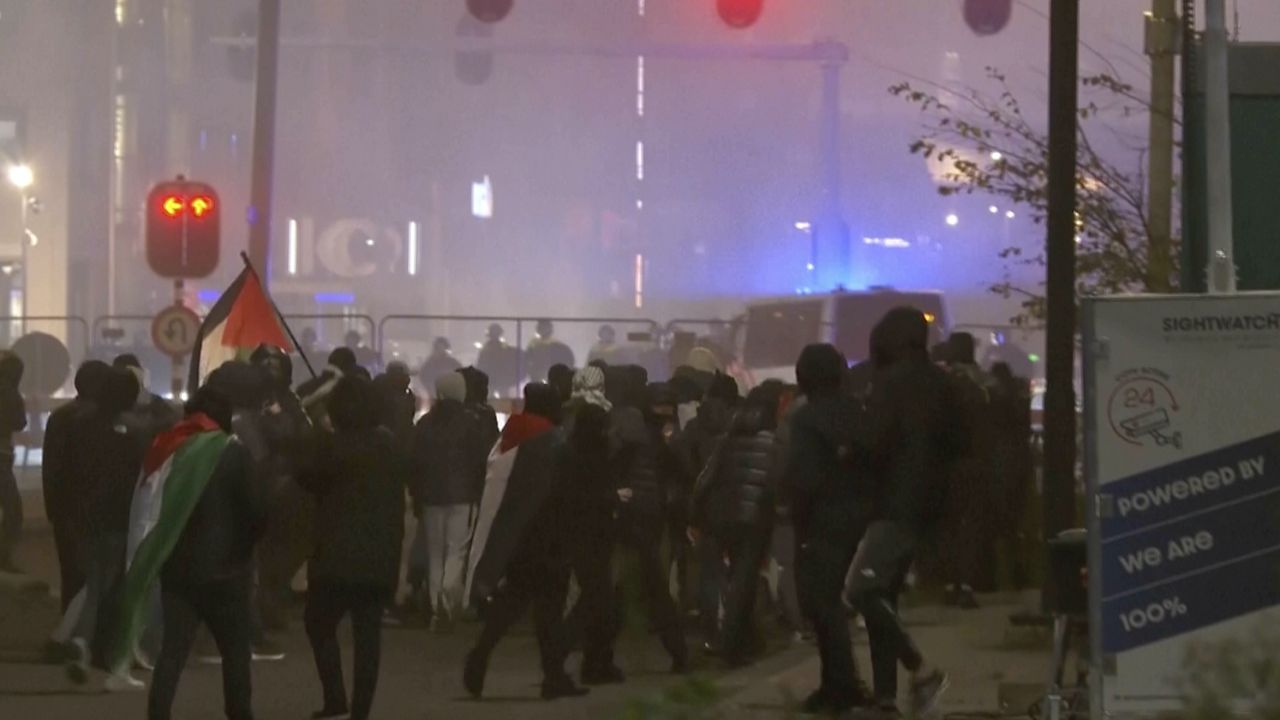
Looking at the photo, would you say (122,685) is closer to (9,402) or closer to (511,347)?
(9,402)

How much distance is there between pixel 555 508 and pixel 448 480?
11.2 feet

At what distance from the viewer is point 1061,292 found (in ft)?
33.8

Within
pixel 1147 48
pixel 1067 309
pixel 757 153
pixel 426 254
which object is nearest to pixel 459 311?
pixel 426 254

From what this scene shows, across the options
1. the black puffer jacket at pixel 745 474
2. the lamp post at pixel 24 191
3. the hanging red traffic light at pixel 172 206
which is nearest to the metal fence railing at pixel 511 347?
the hanging red traffic light at pixel 172 206

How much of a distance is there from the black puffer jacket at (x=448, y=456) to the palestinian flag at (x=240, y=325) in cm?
199

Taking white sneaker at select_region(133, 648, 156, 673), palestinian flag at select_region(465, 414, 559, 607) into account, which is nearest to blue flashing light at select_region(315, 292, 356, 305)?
white sneaker at select_region(133, 648, 156, 673)

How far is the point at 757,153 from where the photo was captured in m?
54.6

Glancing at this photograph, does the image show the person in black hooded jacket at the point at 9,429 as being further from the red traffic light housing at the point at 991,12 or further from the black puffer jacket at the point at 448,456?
the red traffic light housing at the point at 991,12

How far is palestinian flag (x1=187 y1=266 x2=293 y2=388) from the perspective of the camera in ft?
51.3

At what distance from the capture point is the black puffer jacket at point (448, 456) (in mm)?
14203

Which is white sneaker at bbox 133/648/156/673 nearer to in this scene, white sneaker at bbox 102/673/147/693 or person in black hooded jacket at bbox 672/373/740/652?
white sneaker at bbox 102/673/147/693

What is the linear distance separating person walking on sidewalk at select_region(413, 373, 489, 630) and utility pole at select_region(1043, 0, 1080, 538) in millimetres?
4954

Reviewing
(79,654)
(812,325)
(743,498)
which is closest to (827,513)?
(743,498)

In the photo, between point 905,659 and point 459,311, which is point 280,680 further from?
point 459,311
